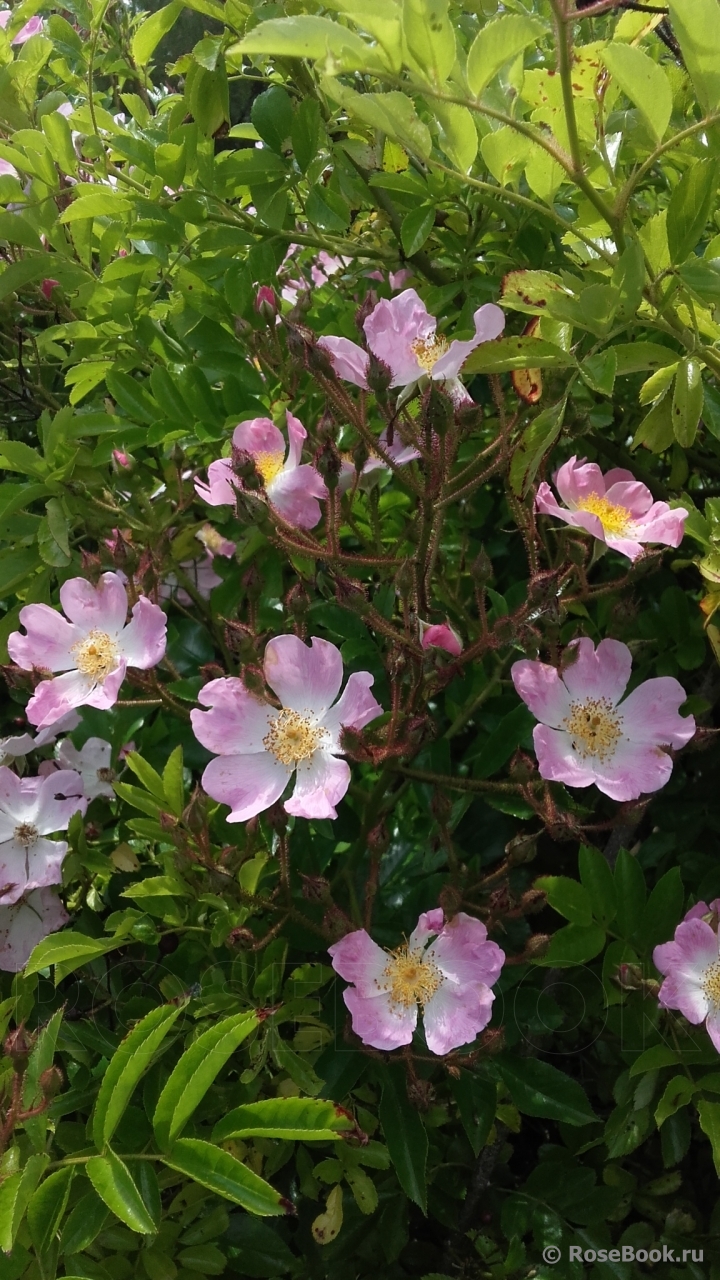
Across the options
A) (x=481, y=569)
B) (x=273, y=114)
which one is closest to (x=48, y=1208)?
(x=481, y=569)

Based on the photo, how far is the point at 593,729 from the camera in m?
1.00

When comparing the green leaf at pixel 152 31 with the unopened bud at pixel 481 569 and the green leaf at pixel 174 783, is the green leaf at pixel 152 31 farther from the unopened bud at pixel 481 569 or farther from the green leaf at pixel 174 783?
the green leaf at pixel 174 783

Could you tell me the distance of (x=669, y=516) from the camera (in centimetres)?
94

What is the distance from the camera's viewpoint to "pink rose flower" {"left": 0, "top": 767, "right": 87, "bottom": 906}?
1.15 meters

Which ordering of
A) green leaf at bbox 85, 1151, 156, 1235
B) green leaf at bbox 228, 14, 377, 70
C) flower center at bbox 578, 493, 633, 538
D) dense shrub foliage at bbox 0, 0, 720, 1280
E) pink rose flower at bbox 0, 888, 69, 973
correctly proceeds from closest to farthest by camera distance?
1. green leaf at bbox 228, 14, 377, 70
2. green leaf at bbox 85, 1151, 156, 1235
3. dense shrub foliage at bbox 0, 0, 720, 1280
4. flower center at bbox 578, 493, 633, 538
5. pink rose flower at bbox 0, 888, 69, 973

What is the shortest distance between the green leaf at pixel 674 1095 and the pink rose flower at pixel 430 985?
0.58 ft

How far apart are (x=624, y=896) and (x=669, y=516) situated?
409mm

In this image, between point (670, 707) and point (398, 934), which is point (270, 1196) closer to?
point (398, 934)

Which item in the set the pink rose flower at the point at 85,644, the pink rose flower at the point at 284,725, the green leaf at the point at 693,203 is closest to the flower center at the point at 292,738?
the pink rose flower at the point at 284,725

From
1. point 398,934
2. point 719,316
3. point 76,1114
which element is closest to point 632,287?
point 719,316

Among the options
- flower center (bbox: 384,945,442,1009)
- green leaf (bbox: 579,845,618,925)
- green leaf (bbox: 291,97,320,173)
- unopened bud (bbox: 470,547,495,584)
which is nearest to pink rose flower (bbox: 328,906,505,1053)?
flower center (bbox: 384,945,442,1009)

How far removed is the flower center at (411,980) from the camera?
0.97m

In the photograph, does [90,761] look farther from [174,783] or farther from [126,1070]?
[126,1070]

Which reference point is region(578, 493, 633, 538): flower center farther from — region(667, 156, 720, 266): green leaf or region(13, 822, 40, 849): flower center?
region(13, 822, 40, 849): flower center
